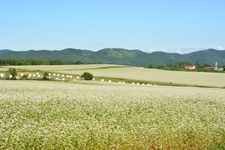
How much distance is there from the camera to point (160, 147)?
13195 mm

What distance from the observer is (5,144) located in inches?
448

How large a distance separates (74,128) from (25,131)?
1549 millimetres

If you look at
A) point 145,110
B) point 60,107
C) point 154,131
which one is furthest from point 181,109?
point 154,131

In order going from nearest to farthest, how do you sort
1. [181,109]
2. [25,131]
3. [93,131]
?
[25,131]
[93,131]
[181,109]

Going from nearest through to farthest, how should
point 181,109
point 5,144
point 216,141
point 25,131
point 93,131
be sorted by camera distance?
point 5,144 → point 25,131 → point 93,131 → point 216,141 → point 181,109

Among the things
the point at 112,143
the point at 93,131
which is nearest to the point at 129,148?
the point at 112,143

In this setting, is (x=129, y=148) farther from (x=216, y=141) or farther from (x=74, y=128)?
(x=216, y=141)

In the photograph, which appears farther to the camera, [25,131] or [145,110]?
[145,110]

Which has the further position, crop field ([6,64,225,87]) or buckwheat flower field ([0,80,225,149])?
crop field ([6,64,225,87])

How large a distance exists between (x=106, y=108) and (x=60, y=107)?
175 centimetres

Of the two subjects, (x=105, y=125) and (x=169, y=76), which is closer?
(x=105, y=125)

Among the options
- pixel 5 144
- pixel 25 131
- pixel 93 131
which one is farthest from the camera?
pixel 93 131

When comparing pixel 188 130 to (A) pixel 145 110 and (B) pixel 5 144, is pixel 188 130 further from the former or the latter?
(B) pixel 5 144

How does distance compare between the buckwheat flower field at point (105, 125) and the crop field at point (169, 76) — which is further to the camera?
the crop field at point (169, 76)
